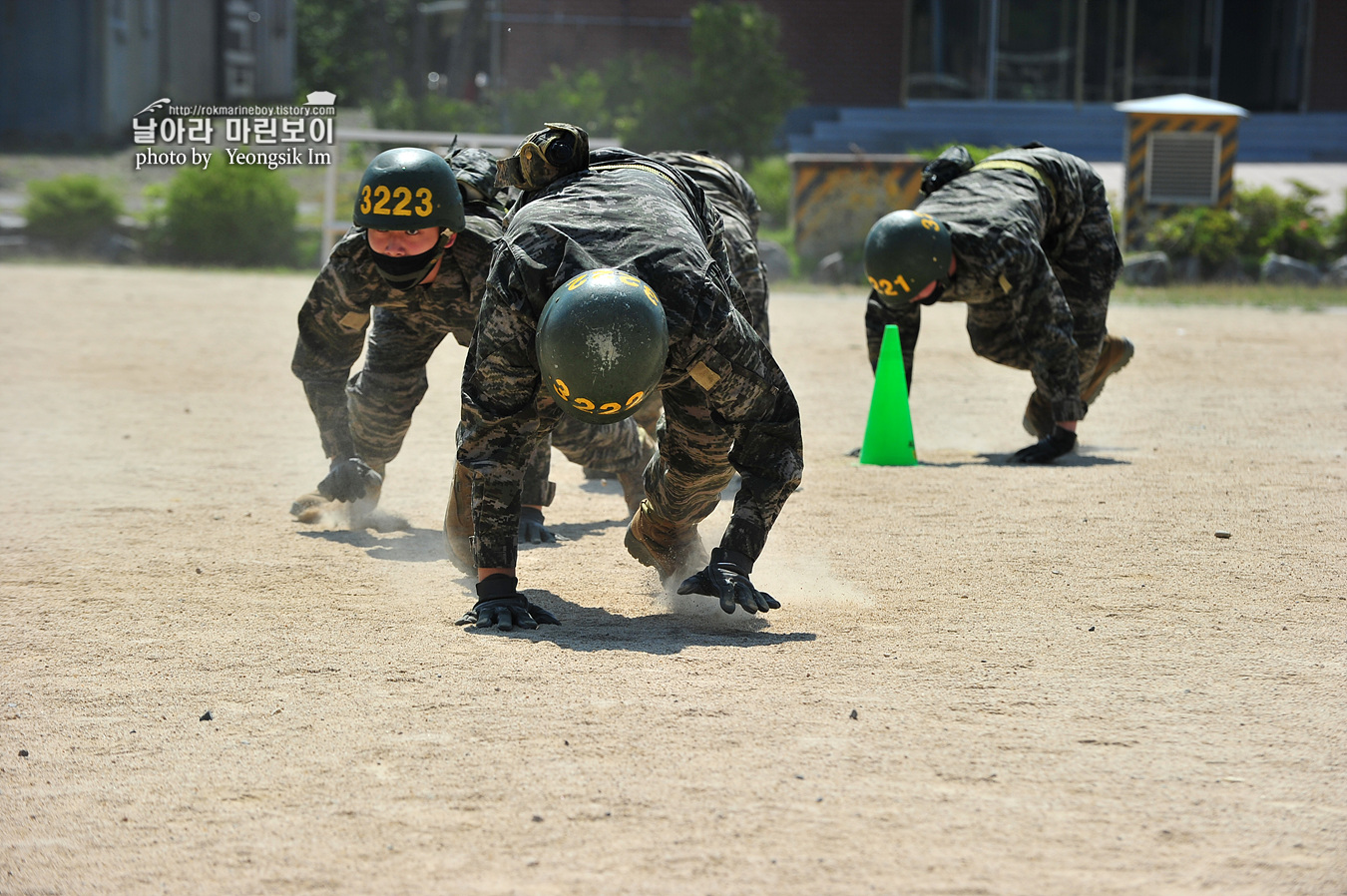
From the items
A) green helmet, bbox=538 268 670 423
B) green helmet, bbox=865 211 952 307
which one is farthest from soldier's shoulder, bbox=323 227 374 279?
green helmet, bbox=865 211 952 307

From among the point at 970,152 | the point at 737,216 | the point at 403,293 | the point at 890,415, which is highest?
the point at 970,152

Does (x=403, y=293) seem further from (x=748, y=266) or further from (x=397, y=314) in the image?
(x=748, y=266)

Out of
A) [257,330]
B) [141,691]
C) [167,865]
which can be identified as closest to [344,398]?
[141,691]

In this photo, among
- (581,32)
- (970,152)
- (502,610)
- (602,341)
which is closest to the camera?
(602,341)

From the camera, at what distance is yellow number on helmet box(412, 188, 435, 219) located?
535cm

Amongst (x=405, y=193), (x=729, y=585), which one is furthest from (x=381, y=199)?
(x=729, y=585)

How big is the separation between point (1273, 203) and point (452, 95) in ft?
48.4

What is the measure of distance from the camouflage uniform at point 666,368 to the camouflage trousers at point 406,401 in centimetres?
140

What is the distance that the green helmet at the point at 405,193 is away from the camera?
532 centimetres

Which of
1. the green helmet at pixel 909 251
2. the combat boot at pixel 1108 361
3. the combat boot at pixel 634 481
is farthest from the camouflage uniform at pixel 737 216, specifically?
the combat boot at pixel 1108 361

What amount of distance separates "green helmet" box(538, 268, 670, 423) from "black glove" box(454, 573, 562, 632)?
0.88 m

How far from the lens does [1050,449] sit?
796 centimetres

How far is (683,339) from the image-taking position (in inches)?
172

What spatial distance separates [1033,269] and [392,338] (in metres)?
3.50
